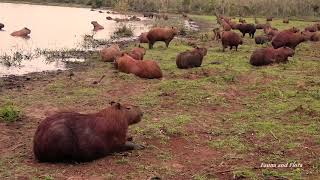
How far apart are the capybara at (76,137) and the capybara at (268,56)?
8649mm

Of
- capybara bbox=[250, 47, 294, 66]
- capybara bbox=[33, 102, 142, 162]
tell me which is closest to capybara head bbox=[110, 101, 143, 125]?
capybara bbox=[33, 102, 142, 162]

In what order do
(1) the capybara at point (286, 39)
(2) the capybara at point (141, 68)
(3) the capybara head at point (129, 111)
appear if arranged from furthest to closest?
(1) the capybara at point (286, 39) → (2) the capybara at point (141, 68) → (3) the capybara head at point (129, 111)

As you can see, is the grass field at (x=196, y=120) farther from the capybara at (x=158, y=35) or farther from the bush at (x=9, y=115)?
the capybara at (x=158, y=35)

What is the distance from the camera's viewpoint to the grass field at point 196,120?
237 inches

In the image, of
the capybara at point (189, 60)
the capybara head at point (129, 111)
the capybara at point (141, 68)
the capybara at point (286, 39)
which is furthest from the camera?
the capybara at point (286, 39)

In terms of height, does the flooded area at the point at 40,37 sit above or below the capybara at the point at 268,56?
below

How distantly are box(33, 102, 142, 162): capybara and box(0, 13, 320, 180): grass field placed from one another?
0.14 meters

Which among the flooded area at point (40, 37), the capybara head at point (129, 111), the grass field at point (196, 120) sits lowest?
the flooded area at point (40, 37)

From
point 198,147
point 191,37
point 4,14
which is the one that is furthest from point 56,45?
point 4,14

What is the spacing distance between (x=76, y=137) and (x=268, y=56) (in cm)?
958

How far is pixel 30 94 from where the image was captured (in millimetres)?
10461

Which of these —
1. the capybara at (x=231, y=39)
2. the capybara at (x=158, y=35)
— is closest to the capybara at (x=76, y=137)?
the capybara at (x=231, y=39)

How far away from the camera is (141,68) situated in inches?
498

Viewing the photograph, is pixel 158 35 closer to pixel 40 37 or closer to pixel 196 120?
pixel 40 37
